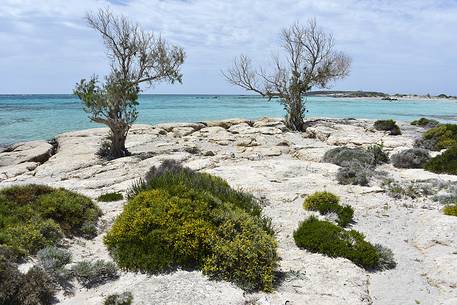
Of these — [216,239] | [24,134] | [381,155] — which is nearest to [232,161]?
[381,155]

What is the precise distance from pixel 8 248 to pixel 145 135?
22.1 m

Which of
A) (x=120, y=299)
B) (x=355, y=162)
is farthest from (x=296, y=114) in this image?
(x=120, y=299)

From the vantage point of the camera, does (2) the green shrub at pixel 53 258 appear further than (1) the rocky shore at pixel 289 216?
Yes

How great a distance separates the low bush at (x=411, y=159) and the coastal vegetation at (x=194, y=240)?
10.8 meters

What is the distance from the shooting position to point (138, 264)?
7535mm

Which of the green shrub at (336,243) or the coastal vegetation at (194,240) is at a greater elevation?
the coastal vegetation at (194,240)

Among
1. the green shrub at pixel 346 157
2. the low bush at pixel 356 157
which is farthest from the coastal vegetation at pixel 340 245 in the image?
the green shrub at pixel 346 157

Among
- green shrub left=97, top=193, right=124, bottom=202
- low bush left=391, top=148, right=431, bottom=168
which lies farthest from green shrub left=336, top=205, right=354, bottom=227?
low bush left=391, top=148, right=431, bottom=168

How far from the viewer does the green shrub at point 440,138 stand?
20969 millimetres

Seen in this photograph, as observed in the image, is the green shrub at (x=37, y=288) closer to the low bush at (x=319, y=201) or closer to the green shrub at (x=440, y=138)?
the low bush at (x=319, y=201)

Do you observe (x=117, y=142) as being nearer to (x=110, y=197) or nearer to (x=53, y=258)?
(x=110, y=197)

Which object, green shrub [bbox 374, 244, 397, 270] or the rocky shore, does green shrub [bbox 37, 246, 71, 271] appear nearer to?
the rocky shore

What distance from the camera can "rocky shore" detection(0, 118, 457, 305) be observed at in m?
6.92

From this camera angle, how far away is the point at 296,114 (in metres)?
33.2
